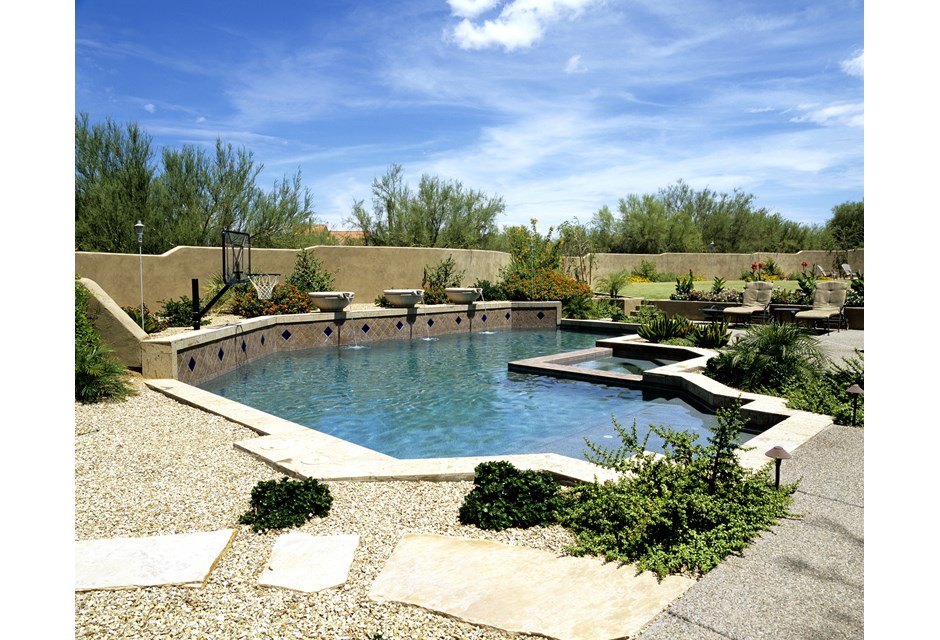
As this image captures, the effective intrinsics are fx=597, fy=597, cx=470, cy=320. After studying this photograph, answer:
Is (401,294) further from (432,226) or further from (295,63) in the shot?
(432,226)

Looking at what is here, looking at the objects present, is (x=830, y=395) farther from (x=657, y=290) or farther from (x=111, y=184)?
(x=111, y=184)

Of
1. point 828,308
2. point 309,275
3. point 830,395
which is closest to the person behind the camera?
point 830,395

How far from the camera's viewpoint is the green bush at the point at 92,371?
19.2 feet

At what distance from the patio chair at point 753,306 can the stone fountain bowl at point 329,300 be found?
28.6 ft

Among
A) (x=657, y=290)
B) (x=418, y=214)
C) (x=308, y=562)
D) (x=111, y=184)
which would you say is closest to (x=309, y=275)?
(x=111, y=184)

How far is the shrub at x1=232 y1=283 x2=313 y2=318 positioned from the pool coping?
495 centimetres

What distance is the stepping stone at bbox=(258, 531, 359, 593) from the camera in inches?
101

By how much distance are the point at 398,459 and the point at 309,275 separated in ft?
36.3

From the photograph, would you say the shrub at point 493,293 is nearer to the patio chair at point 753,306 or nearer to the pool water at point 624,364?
the patio chair at point 753,306

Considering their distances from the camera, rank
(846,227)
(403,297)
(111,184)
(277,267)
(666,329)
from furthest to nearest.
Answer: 1. (846,227)
2. (111,184)
3. (277,267)
4. (403,297)
5. (666,329)

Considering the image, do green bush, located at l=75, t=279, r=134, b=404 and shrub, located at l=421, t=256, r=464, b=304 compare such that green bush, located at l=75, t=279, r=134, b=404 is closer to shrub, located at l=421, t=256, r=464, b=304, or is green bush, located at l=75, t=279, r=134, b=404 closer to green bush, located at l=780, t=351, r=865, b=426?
green bush, located at l=780, t=351, r=865, b=426

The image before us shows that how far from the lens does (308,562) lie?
9.01 feet

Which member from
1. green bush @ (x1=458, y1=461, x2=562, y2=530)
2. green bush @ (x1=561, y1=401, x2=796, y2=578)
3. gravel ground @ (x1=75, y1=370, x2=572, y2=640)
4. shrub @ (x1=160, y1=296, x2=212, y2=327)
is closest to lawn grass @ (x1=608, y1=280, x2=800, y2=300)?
shrub @ (x1=160, y1=296, x2=212, y2=327)
